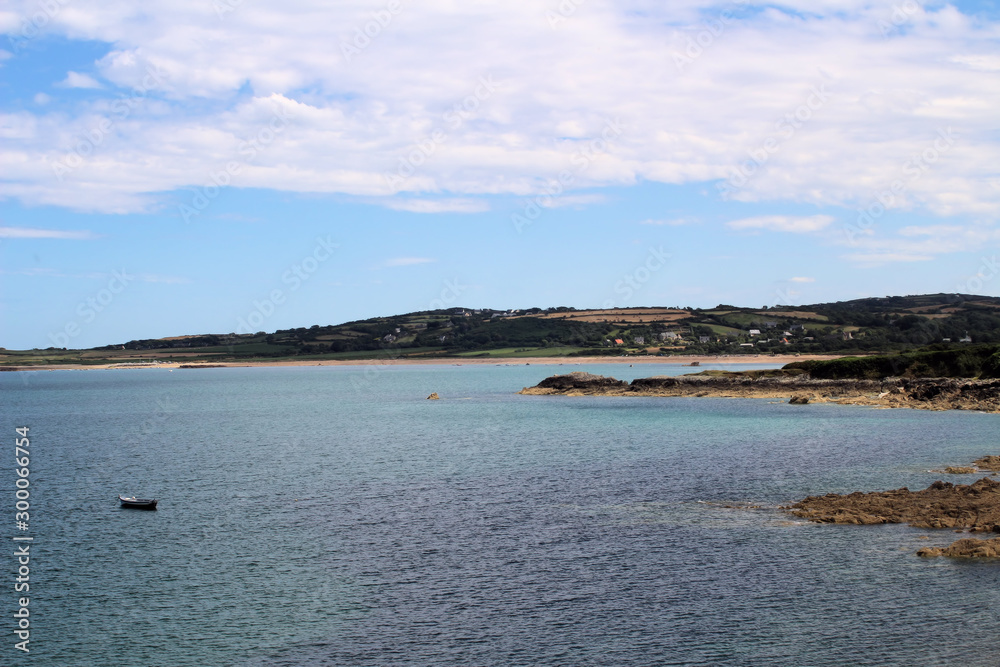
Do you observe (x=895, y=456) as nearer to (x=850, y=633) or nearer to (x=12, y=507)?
(x=850, y=633)

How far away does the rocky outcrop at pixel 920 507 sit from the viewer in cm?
2570

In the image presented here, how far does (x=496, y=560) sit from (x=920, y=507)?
15.4 meters

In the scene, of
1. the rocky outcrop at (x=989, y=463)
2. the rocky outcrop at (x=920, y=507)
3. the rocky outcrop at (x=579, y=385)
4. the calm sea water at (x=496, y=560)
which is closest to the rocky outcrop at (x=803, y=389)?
the rocky outcrop at (x=579, y=385)

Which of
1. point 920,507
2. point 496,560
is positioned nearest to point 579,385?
point 920,507

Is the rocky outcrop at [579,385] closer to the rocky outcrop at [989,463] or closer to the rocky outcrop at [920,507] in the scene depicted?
the rocky outcrop at [989,463]

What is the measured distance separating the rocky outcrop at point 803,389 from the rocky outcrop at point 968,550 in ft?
155

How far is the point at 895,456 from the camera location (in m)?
40.8

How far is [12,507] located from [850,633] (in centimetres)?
3157

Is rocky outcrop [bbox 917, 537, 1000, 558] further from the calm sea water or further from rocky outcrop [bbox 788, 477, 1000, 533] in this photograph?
rocky outcrop [bbox 788, 477, 1000, 533]

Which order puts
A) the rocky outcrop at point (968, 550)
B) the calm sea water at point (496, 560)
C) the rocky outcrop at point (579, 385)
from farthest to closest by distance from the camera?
1. the rocky outcrop at point (579, 385)
2. the rocky outcrop at point (968, 550)
3. the calm sea water at point (496, 560)

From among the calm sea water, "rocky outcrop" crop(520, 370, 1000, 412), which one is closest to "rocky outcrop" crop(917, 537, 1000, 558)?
the calm sea water

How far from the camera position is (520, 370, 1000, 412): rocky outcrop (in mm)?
66812

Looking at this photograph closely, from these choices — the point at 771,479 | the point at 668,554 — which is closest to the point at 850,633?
the point at 668,554

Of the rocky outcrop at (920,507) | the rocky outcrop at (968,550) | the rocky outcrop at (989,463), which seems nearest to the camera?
the rocky outcrop at (968,550)
